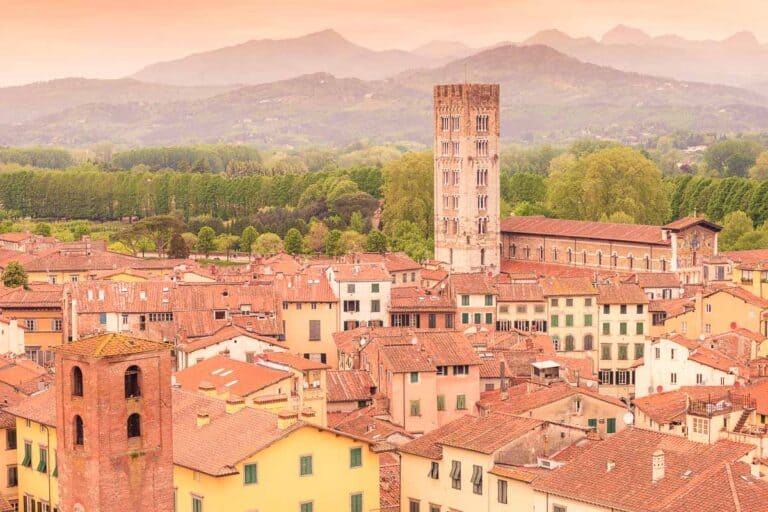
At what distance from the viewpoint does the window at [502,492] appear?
40.4 m

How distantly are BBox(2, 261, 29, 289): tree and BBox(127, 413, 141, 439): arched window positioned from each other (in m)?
48.0

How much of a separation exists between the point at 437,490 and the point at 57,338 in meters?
31.7

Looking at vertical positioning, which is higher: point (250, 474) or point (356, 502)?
point (250, 474)

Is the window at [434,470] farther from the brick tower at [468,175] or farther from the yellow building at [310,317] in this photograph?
the brick tower at [468,175]

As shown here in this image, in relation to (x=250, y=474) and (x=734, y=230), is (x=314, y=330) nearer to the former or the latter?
(x=250, y=474)

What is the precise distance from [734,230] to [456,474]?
73.4 m

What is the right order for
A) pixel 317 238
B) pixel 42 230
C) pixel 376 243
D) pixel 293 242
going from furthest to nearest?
pixel 42 230 → pixel 317 238 → pixel 293 242 → pixel 376 243

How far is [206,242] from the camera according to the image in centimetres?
12244

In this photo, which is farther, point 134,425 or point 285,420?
point 285,420

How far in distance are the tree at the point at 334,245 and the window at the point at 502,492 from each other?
75189 mm

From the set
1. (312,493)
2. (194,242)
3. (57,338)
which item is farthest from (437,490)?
(194,242)

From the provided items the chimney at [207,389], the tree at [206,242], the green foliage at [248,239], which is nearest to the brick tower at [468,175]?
the green foliage at [248,239]

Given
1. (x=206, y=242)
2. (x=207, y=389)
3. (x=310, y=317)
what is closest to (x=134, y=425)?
(x=207, y=389)

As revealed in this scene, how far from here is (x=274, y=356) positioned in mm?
54125
